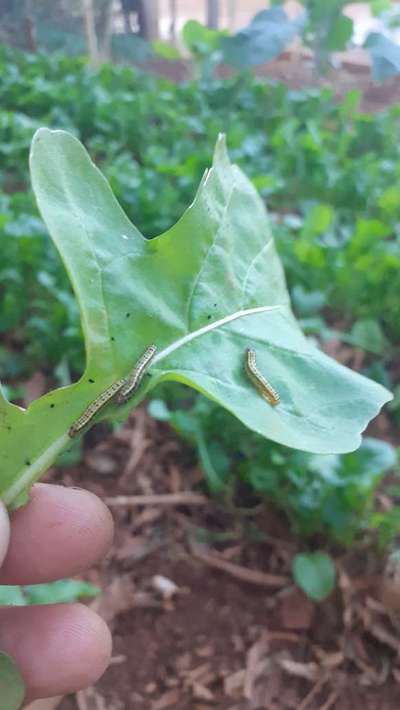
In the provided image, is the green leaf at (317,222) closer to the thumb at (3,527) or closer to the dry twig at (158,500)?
the dry twig at (158,500)

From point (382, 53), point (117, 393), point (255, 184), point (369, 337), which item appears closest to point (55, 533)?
point (117, 393)

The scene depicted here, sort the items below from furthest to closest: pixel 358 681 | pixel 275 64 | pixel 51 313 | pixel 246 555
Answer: pixel 275 64
pixel 51 313
pixel 246 555
pixel 358 681

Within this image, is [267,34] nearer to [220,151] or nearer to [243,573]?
[243,573]

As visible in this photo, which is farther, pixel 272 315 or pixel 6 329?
pixel 6 329

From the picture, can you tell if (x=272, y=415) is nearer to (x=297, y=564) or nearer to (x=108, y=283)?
(x=108, y=283)

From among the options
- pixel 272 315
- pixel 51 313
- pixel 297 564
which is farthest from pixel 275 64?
pixel 272 315

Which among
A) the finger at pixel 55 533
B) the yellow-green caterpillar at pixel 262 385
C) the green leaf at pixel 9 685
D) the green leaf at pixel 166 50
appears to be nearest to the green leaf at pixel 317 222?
the finger at pixel 55 533
